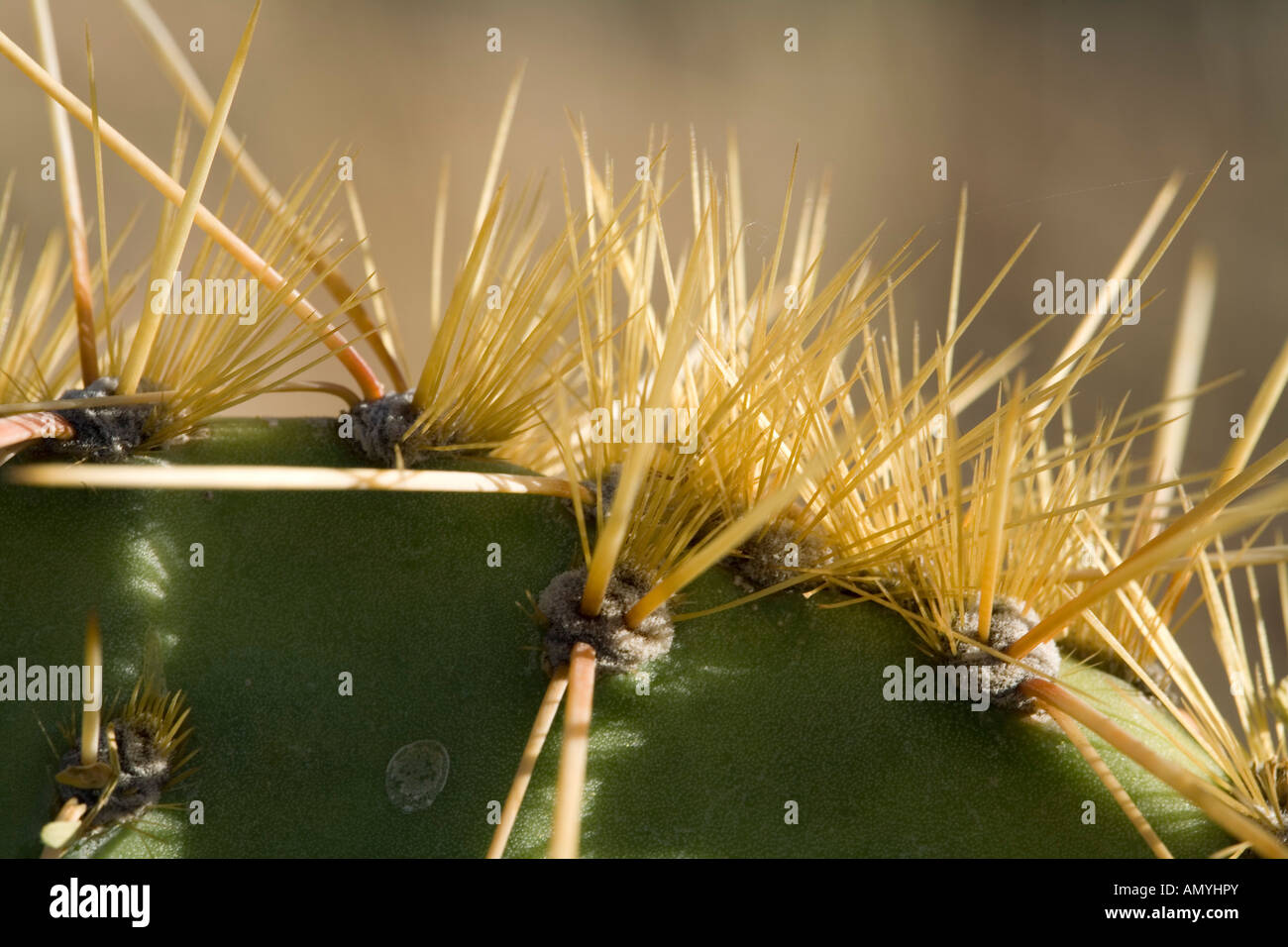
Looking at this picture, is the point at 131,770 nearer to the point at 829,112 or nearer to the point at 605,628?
the point at 605,628

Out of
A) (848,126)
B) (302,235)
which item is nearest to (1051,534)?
(302,235)

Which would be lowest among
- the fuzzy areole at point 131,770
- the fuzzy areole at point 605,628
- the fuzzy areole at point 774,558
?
the fuzzy areole at point 131,770

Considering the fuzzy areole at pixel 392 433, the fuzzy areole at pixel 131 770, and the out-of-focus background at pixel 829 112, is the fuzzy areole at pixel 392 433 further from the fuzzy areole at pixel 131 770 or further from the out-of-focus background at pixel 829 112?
the out-of-focus background at pixel 829 112

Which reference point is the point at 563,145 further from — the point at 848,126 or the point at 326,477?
the point at 326,477
